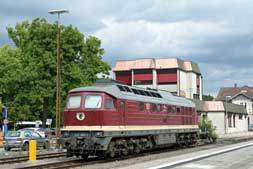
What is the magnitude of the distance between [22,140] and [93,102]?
1038 cm

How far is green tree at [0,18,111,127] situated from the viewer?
153 ft

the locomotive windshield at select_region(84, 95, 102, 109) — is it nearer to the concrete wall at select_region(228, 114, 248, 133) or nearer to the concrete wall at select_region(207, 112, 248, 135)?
the concrete wall at select_region(207, 112, 248, 135)

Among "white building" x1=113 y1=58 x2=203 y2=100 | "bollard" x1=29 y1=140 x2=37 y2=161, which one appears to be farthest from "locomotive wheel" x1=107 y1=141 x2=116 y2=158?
"white building" x1=113 y1=58 x2=203 y2=100

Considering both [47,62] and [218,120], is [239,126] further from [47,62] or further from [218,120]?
[47,62]

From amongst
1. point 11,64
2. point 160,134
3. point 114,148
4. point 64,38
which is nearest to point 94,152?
point 114,148

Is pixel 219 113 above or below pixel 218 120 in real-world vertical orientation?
above

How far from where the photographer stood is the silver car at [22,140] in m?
30.1

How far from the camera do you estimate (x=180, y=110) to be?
31234 millimetres

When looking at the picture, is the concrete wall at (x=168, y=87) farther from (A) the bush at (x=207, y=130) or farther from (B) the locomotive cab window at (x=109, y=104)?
(B) the locomotive cab window at (x=109, y=104)

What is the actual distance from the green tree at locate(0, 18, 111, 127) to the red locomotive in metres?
21.7

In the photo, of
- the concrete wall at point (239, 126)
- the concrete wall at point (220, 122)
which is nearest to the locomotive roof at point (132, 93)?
the concrete wall at point (220, 122)

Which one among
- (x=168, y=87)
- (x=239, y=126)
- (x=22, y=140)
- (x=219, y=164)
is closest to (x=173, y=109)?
(x=22, y=140)

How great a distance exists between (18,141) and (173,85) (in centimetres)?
5495

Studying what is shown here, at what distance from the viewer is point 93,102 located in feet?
70.9
